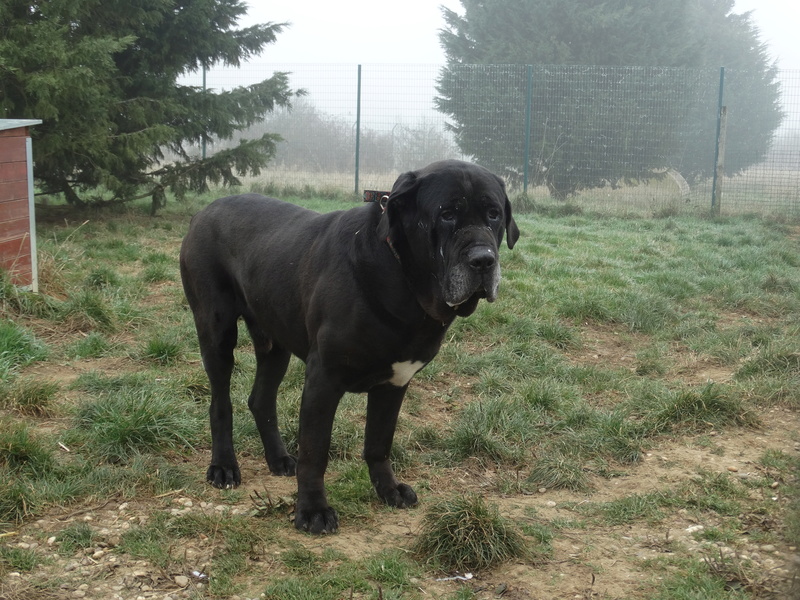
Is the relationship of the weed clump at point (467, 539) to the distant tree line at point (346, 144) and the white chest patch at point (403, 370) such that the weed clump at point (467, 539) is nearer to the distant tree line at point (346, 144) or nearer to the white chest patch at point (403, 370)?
the white chest patch at point (403, 370)

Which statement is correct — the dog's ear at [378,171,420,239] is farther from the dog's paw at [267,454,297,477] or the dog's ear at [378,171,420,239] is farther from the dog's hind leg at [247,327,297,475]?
the dog's paw at [267,454,297,477]

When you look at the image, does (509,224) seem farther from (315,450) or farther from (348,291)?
(315,450)

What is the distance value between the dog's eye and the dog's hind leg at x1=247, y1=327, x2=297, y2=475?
137 centimetres

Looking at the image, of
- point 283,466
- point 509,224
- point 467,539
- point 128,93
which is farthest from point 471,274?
point 128,93

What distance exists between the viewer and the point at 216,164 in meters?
11.9

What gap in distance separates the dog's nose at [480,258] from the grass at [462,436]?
97 centimetres

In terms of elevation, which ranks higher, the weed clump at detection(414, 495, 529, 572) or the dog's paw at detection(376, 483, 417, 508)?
the weed clump at detection(414, 495, 529, 572)

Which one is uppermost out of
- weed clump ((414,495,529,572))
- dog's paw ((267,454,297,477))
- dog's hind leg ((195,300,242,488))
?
dog's hind leg ((195,300,242,488))

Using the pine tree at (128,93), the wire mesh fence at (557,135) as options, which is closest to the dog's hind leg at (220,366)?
the pine tree at (128,93)

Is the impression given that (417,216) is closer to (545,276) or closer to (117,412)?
(117,412)

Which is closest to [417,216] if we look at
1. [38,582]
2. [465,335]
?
[38,582]

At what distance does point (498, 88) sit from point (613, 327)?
9.92 metres

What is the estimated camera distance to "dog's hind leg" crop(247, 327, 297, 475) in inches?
165

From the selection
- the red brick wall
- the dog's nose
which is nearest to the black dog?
the dog's nose
